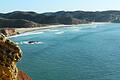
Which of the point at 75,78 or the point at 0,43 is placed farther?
the point at 75,78

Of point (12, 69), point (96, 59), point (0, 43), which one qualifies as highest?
point (0, 43)

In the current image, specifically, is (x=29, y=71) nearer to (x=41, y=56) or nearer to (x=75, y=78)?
(x=75, y=78)

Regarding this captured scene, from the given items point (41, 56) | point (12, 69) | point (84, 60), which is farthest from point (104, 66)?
point (12, 69)

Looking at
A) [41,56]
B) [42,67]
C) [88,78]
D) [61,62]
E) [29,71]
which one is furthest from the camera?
[41,56]

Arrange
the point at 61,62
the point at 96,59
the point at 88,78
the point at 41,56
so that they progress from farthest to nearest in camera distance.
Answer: the point at 41,56 → the point at 96,59 → the point at 61,62 → the point at 88,78

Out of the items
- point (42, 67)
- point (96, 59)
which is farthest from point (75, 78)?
point (96, 59)

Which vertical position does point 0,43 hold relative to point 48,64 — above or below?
above

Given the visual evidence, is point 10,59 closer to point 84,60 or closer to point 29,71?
point 29,71

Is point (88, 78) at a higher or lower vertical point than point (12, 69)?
lower

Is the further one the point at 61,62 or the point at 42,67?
the point at 61,62
